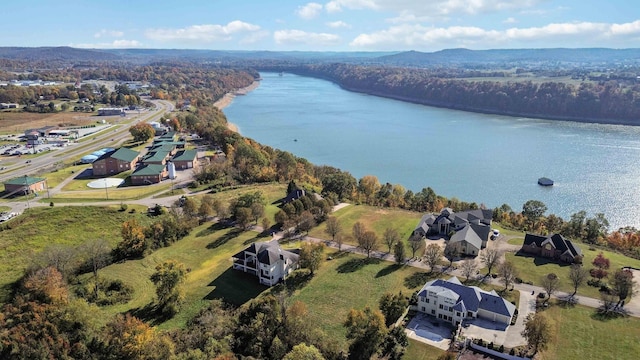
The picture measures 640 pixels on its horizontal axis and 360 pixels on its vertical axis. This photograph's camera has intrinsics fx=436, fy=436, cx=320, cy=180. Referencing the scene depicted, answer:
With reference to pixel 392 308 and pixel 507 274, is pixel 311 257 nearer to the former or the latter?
pixel 392 308

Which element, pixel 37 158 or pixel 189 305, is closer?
pixel 189 305

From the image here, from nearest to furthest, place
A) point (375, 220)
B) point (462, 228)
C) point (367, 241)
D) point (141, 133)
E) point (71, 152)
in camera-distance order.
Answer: point (367, 241) < point (462, 228) < point (375, 220) < point (71, 152) < point (141, 133)

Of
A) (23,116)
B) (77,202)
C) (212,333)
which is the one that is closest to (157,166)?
(77,202)

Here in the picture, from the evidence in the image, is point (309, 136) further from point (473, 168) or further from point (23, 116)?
point (23, 116)

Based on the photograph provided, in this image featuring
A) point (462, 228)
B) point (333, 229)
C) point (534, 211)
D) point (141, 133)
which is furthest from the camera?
point (141, 133)

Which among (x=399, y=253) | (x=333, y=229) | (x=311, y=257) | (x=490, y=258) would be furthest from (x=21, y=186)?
(x=490, y=258)

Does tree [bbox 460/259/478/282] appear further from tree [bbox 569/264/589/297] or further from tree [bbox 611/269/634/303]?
tree [bbox 611/269/634/303]
